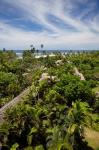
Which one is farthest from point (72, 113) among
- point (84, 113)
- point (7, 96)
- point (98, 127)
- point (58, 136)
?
point (7, 96)

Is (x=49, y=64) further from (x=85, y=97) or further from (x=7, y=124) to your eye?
(x=7, y=124)

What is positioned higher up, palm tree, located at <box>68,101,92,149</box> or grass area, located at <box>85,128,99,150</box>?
palm tree, located at <box>68,101,92,149</box>

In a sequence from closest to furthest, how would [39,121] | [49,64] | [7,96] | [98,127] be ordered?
[39,121], [98,127], [7,96], [49,64]

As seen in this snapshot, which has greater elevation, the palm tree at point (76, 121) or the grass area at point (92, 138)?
the palm tree at point (76, 121)

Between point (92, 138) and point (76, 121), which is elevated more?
point (76, 121)

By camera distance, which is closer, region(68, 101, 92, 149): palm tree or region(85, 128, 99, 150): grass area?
region(68, 101, 92, 149): palm tree

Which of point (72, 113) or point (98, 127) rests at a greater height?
point (72, 113)

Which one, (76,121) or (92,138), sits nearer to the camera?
(76,121)

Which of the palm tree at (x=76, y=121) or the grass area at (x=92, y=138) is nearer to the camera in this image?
the palm tree at (x=76, y=121)
